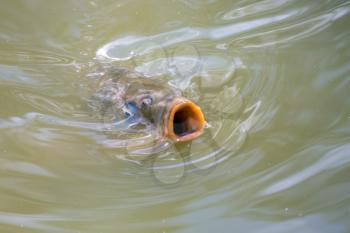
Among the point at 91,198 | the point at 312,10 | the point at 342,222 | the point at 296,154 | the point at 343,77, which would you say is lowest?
the point at 342,222

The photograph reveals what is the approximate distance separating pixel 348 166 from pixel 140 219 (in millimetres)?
1190

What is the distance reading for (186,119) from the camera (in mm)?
3158

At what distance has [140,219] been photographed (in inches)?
112

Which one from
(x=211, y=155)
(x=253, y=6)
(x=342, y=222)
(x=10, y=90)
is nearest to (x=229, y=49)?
(x=253, y=6)

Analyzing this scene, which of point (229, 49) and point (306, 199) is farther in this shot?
point (229, 49)

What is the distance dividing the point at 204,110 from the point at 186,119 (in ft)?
1.66

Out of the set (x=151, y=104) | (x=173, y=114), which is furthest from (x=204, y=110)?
(x=173, y=114)

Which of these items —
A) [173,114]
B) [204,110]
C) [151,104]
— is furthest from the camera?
[204,110]

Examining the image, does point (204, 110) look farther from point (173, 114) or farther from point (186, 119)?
point (173, 114)

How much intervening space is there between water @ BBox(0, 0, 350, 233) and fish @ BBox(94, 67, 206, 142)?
14cm

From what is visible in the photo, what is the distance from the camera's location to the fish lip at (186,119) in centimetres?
305

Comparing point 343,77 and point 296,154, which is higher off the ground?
point 343,77

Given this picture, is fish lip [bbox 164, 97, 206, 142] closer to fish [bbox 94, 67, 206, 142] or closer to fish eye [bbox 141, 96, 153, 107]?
fish [bbox 94, 67, 206, 142]

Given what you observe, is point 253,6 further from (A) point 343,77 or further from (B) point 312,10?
(A) point 343,77
